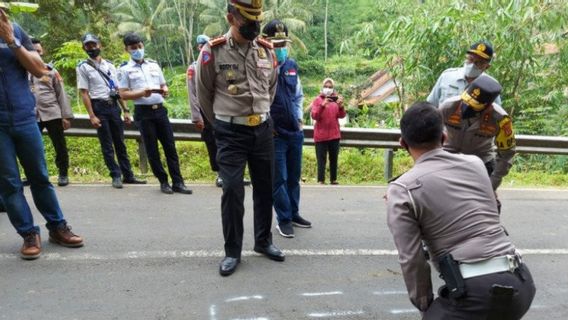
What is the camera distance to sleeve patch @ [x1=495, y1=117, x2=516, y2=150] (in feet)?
11.9

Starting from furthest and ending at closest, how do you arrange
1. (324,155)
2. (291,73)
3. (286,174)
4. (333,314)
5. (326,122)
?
(324,155), (326,122), (286,174), (291,73), (333,314)

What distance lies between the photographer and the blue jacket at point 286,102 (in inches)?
173

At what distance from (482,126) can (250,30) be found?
1867mm

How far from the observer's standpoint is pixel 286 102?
4.43 meters

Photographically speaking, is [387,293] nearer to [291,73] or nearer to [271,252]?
[271,252]

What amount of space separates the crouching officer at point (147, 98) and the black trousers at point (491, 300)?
14.2 feet

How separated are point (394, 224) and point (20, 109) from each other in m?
2.99

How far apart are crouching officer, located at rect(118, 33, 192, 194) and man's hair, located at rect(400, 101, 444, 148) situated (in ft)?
13.5

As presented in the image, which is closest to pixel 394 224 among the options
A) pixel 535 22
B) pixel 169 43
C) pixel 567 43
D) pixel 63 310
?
pixel 63 310

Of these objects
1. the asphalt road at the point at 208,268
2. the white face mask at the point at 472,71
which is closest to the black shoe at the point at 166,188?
the asphalt road at the point at 208,268

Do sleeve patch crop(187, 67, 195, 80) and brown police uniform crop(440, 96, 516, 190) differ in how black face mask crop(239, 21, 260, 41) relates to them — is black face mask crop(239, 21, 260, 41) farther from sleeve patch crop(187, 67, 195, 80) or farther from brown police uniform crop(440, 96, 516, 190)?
sleeve patch crop(187, 67, 195, 80)

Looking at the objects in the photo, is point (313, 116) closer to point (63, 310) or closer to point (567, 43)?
point (63, 310)

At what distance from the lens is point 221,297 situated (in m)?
3.37

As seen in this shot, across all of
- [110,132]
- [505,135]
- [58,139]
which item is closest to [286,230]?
[505,135]
